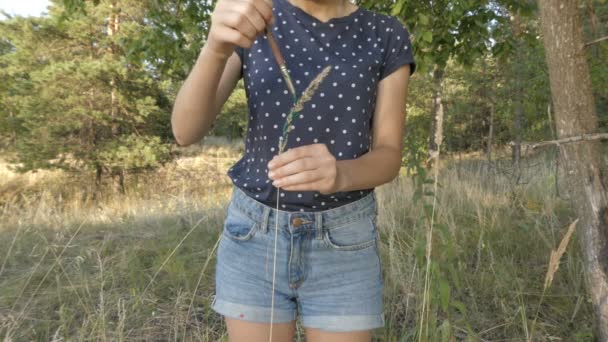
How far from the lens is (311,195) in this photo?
1189 millimetres

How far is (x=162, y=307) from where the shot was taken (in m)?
2.67

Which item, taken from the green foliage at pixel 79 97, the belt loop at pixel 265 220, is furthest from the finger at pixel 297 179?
the green foliage at pixel 79 97

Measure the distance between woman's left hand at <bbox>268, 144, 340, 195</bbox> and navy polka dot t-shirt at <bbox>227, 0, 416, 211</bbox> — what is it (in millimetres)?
350

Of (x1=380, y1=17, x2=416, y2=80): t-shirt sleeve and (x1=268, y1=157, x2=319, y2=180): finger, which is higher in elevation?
(x1=380, y1=17, x2=416, y2=80): t-shirt sleeve

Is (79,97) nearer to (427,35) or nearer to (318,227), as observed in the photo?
(427,35)

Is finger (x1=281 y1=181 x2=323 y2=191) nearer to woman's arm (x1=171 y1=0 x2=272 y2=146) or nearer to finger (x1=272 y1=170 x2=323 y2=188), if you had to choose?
finger (x1=272 y1=170 x2=323 y2=188)

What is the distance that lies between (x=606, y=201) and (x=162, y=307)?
2388mm

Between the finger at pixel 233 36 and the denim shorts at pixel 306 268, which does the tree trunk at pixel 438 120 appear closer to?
the denim shorts at pixel 306 268

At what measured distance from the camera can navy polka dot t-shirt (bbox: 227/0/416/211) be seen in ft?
4.02

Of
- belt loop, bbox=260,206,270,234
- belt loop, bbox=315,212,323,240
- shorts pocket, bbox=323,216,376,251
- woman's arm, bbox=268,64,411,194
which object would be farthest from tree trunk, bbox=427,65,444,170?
belt loop, bbox=260,206,270,234

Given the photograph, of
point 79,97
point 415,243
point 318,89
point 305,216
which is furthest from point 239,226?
point 79,97

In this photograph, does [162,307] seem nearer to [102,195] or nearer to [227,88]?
[227,88]

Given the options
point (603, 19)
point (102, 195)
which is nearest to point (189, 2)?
point (603, 19)

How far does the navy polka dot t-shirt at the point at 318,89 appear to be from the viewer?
48.3 inches
